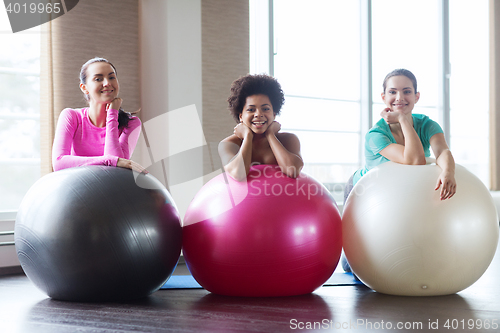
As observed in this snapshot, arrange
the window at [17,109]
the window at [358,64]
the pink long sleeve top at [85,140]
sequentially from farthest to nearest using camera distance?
1. the window at [358,64]
2. the window at [17,109]
3. the pink long sleeve top at [85,140]

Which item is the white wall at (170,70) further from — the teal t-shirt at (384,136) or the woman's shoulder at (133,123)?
the teal t-shirt at (384,136)

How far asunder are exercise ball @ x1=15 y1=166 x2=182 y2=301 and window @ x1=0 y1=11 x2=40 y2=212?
1.45 m

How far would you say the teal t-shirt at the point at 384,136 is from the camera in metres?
2.21

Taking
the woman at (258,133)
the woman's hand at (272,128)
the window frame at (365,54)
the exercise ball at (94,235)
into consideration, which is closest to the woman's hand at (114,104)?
the exercise ball at (94,235)

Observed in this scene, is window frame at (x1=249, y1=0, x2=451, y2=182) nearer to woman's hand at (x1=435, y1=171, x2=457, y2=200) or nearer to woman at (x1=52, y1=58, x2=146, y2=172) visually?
woman at (x1=52, y1=58, x2=146, y2=172)

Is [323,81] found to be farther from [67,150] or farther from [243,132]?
[67,150]

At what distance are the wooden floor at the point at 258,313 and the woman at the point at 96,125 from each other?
2.23ft

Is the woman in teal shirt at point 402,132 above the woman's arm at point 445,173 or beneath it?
above

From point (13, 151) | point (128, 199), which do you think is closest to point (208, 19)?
point (13, 151)

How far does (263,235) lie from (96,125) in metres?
1.05

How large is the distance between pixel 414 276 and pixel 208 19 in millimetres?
2496

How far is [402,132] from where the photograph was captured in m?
2.29

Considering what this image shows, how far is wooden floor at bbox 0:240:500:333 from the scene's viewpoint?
1551mm

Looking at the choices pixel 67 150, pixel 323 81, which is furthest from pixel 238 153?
pixel 323 81
